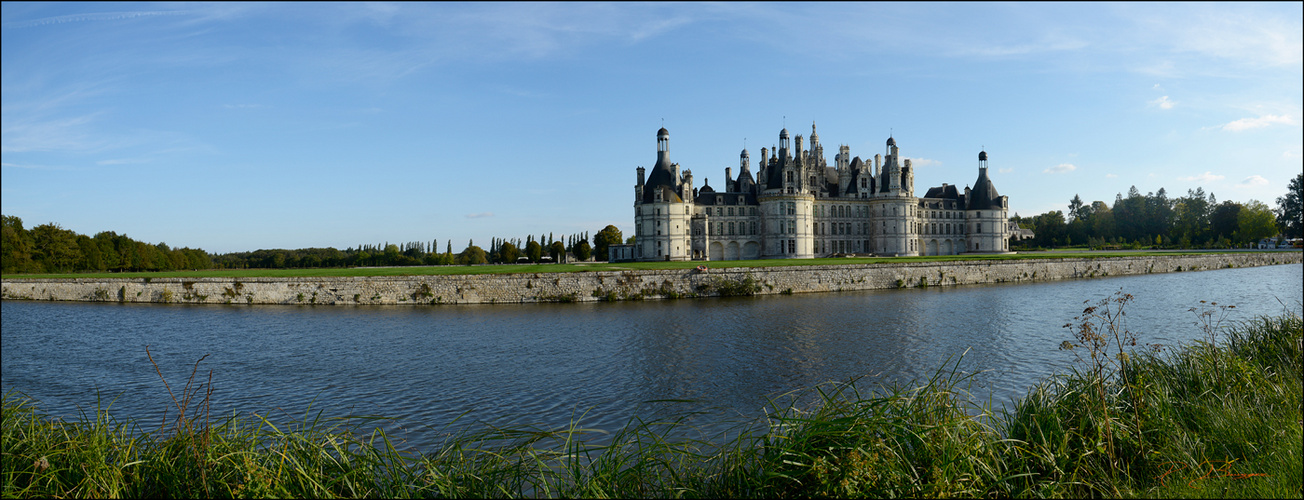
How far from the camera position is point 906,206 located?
6912 centimetres

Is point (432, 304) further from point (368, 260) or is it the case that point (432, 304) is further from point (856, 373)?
point (368, 260)

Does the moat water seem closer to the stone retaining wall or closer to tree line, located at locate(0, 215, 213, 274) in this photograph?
the stone retaining wall

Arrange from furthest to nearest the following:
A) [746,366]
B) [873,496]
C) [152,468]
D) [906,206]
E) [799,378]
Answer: [906,206], [746,366], [799,378], [152,468], [873,496]

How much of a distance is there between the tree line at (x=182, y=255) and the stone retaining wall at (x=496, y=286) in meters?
10.2

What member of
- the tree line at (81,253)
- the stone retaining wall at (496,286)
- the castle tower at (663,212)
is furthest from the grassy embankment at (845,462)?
the tree line at (81,253)

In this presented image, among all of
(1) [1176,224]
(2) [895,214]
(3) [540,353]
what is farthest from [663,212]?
(1) [1176,224]

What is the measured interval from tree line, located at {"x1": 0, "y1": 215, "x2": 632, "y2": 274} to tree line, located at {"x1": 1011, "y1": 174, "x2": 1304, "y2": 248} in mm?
71045

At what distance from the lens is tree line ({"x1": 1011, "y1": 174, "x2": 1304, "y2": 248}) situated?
80375mm

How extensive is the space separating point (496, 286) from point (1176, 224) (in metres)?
100

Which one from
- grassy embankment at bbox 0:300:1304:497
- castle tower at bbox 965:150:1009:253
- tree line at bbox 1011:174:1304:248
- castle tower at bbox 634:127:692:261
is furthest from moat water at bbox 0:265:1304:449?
tree line at bbox 1011:174:1304:248

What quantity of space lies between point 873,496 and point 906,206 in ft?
226

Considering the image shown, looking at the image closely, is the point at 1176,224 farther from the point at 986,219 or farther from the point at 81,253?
the point at 81,253

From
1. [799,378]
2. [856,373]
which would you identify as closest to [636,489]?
[799,378]

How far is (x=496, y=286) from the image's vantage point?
34625mm
